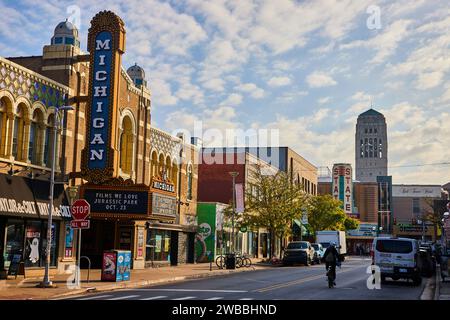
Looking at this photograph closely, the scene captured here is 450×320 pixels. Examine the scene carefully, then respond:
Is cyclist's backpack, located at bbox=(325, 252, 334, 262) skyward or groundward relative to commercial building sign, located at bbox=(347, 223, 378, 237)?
groundward

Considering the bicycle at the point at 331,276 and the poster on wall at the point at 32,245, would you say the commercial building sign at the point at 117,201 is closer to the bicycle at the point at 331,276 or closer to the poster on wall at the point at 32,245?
the poster on wall at the point at 32,245

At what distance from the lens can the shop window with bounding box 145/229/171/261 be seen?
3809 centimetres

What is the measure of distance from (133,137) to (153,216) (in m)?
6.29

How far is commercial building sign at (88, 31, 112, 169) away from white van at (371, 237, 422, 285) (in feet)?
45.8

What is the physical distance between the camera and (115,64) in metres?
29.6

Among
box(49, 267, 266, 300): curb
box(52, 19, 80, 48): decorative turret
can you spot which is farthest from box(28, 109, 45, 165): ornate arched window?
box(49, 267, 266, 300): curb

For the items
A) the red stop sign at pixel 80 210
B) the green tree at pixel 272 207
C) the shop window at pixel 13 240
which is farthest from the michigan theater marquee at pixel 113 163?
the green tree at pixel 272 207

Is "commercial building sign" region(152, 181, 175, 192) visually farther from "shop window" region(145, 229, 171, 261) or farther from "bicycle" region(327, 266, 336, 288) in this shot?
"bicycle" region(327, 266, 336, 288)

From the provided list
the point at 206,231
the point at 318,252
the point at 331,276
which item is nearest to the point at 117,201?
the point at 331,276

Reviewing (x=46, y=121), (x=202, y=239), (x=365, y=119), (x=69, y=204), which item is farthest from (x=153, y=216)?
(x=365, y=119)

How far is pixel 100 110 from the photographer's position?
29.5 m

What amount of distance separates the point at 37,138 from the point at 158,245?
14.4 meters

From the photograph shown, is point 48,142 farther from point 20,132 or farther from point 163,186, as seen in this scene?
point 163,186

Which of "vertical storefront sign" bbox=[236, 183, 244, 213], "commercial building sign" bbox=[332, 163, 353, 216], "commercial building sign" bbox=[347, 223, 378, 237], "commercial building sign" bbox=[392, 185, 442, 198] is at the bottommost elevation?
"commercial building sign" bbox=[347, 223, 378, 237]
